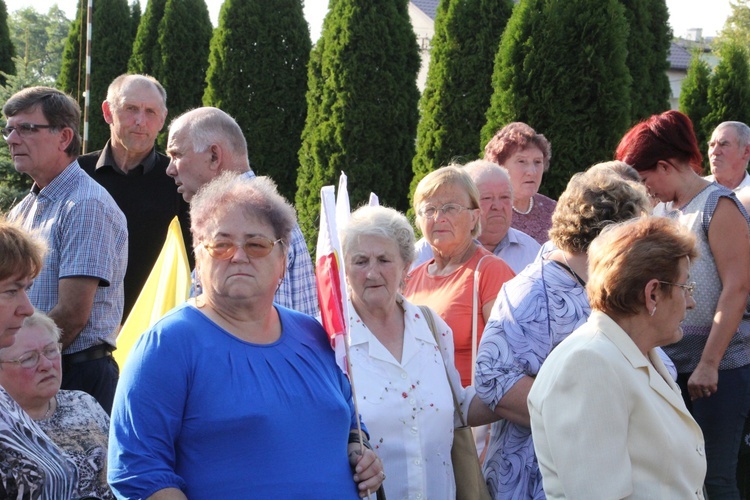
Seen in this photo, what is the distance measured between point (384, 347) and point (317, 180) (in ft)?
35.3

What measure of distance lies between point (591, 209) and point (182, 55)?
1715 centimetres

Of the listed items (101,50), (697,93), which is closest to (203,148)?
(697,93)

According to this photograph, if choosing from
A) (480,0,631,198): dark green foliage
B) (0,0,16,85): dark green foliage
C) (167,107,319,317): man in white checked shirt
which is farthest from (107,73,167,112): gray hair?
(0,0,16,85): dark green foliage

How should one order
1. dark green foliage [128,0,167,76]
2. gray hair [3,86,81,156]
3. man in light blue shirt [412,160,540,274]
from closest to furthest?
gray hair [3,86,81,156], man in light blue shirt [412,160,540,274], dark green foliage [128,0,167,76]

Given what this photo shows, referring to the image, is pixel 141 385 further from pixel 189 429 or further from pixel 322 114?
pixel 322 114

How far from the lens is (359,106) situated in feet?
46.8

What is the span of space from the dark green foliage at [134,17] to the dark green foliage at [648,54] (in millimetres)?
13029

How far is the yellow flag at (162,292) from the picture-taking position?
4.60 m

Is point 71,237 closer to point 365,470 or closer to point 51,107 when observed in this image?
point 51,107

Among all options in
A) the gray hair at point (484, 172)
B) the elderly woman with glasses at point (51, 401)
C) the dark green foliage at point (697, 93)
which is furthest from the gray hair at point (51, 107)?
the dark green foliage at point (697, 93)

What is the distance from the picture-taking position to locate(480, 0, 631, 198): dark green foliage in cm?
975

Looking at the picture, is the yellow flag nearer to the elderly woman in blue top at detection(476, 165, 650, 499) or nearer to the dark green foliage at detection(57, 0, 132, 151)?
the elderly woman in blue top at detection(476, 165, 650, 499)

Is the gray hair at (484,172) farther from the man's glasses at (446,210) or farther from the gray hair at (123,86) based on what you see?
the gray hair at (123,86)

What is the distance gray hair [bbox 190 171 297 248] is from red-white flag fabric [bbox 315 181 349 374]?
0.46 ft
